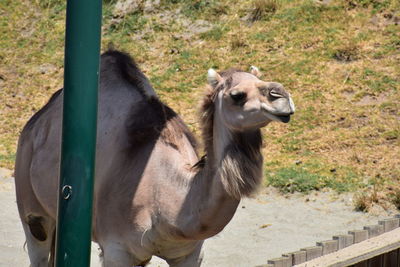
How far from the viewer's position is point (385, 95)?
11.2m

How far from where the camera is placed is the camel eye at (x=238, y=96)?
4.37 meters

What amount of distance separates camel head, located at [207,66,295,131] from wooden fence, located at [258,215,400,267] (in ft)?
2.41

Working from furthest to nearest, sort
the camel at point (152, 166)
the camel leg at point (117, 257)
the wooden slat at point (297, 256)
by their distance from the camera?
the camel leg at point (117, 257) < the wooden slat at point (297, 256) < the camel at point (152, 166)

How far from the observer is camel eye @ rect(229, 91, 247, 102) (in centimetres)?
437

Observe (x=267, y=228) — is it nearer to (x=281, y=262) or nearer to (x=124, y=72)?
(x=124, y=72)

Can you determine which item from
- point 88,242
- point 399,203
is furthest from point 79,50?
point 399,203

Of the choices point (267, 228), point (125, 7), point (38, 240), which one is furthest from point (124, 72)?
point (125, 7)

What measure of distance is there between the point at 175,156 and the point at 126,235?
572mm

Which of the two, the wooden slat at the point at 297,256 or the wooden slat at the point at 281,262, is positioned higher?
the wooden slat at the point at 281,262

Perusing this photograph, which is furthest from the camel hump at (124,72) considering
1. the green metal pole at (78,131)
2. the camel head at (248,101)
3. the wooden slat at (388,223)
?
the green metal pole at (78,131)

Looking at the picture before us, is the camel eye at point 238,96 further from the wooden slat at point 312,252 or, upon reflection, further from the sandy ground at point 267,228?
the sandy ground at point 267,228

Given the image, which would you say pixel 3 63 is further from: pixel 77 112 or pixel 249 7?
pixel 77 112

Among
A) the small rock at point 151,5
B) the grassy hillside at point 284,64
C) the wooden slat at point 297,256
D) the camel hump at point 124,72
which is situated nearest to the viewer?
the wooden slat at point 297,256

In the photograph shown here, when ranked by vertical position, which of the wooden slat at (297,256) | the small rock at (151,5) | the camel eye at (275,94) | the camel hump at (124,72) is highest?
the camel eye at (275,94)
